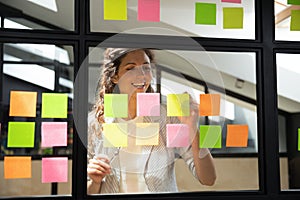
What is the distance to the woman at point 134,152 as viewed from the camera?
1.61m

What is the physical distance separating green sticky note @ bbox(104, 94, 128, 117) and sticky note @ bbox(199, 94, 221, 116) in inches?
12.2

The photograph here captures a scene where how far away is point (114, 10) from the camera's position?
1554 mm

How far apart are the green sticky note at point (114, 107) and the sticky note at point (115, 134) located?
5 cm

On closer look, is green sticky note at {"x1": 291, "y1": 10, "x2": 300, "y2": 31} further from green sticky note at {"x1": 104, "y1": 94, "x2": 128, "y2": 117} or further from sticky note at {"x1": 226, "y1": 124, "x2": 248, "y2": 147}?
green sticky note at {"x1": 104, "y1": 94, "x2": 128, "y2": 117}

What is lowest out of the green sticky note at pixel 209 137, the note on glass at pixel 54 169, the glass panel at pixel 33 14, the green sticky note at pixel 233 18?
the note on glass at pixel 54 169

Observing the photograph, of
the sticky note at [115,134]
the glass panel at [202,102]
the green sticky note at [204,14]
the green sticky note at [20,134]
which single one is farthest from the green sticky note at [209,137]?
the green sticky note at [20,134]

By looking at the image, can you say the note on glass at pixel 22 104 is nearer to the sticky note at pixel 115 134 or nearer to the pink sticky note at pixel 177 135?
the sticky note at pixel 115 134

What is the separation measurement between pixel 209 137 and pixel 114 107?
1.26 feet

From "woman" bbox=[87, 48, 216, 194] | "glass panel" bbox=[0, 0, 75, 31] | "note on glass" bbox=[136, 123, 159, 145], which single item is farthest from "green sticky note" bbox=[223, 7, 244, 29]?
"glass panel" bbox=[0, 0, 75, 31]

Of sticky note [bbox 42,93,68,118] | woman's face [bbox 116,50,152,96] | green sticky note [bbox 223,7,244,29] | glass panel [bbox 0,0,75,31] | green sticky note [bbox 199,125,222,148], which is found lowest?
green sticky note [bbox 199,125,222,148]

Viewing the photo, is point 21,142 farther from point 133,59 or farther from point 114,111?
point 133,59

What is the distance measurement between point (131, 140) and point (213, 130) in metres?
0.33

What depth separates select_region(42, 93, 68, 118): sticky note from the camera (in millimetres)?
1477

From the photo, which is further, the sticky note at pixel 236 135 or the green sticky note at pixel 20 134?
the sticky note at pixel 236 135
